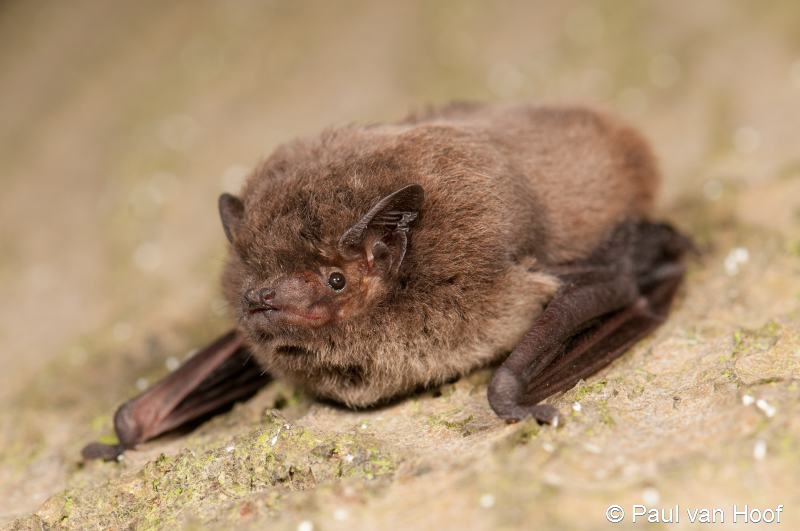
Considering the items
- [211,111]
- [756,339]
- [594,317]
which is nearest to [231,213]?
[594,317]

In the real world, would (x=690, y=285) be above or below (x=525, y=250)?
below

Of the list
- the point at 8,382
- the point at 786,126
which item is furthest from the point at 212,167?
the point at 786,126

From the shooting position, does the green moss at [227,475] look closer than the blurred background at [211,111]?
Yes

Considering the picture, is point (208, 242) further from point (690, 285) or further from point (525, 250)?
point (690, 285)

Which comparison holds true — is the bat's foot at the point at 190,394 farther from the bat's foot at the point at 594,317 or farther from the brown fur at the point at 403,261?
the bat's foot at the point at 594,317

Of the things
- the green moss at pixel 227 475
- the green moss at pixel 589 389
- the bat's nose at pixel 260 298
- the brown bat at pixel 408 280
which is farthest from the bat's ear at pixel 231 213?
the green moss at pixel 589 389

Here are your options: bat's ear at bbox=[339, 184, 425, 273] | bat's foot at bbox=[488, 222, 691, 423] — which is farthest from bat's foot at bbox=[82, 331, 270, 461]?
bat's foot at bbox=[488, 222, 691, 423]
